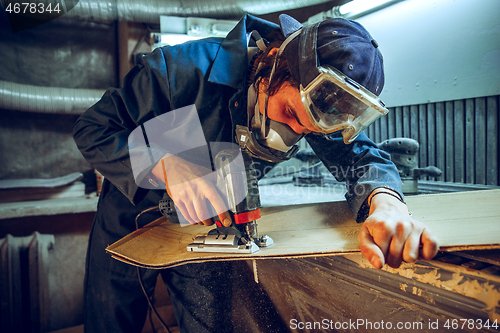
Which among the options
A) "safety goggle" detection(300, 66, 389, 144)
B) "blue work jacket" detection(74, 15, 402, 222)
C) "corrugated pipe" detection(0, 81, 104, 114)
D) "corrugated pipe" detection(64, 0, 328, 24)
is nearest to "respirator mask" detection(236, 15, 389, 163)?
"safety goggle" detection(300, 66, 389, 144)

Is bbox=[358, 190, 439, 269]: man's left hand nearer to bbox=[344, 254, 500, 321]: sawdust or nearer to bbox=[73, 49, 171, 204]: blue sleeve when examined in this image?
bbox=[344, 254, 500, 321]: sawdust

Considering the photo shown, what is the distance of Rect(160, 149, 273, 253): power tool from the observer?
0.83 meters

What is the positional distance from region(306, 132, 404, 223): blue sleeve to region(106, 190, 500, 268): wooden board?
88 millimetres

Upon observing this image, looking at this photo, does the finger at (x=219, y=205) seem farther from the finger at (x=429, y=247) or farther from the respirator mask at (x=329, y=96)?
the finger at (x=429, y=247)

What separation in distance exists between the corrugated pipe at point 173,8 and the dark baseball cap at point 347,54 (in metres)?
1.60

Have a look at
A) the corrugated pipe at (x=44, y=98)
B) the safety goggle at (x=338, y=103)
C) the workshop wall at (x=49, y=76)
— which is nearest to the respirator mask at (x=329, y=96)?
the safety goggle at (x=338, y=103)

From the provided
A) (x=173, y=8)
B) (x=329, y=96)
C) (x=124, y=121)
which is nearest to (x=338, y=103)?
(x=329, y=96)

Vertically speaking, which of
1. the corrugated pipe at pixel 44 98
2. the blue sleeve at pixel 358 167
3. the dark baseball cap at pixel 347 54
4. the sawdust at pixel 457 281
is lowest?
the sawdust at pixel 457 281

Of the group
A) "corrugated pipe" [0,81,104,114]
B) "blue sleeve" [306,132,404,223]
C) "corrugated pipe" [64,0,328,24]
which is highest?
"corrugated pipe" [64,0,328,24]

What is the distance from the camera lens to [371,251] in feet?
1.90

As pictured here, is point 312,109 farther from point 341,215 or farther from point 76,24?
point 76,24

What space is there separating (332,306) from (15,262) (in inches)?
85.9

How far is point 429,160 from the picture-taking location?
172 cm

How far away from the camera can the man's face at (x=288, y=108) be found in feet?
3.01
